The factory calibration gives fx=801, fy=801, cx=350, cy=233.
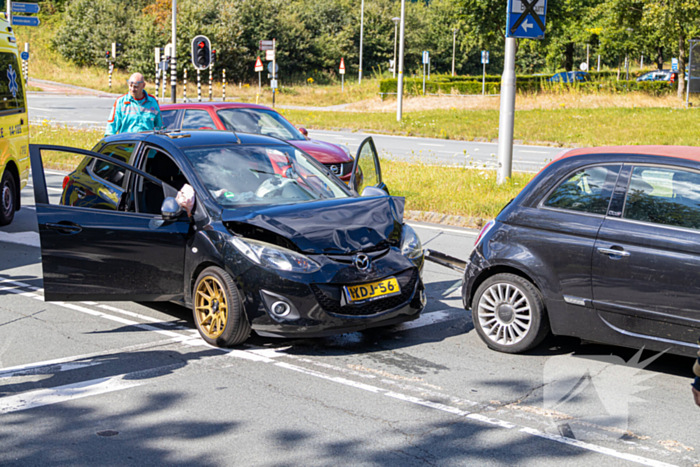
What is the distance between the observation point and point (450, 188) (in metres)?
13.7

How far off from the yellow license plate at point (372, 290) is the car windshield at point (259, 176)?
112 centimetres

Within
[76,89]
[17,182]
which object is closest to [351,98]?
[76,89]

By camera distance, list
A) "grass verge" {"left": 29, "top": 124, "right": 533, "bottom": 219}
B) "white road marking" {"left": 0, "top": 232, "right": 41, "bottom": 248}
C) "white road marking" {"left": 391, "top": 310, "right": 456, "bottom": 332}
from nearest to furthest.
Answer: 1. "white road marking" {"left": 391, "top": 310, "right": 456, "bottom": 332}
2. "white road marking" {"left": 0, "top": 232, "right": 41, "bottom": 248}
3. "grass verge" {"left": 29, "top": 124, "right": 533, "bottom": 219}

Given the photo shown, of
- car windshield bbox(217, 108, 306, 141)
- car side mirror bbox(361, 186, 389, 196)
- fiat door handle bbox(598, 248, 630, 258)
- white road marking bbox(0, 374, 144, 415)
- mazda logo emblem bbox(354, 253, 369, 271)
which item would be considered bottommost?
white road marking bbox(0, 374, 144, 415)

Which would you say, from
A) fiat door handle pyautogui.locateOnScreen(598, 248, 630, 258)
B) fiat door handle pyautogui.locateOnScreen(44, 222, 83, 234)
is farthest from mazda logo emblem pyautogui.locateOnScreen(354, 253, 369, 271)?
fiat door handle pyautogui.locateOnScreen(44, 222, 83, 234)

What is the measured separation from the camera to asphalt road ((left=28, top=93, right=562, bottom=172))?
63.4ft

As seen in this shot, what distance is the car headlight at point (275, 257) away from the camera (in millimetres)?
5617

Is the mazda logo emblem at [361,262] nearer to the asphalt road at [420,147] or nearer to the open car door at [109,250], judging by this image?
the open car door at [109,250]

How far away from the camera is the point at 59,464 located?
3.95 metres

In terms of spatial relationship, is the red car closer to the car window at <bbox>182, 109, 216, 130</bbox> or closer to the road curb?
Answer: the car window at <bbox>182, 109, 216, 130</bbox>

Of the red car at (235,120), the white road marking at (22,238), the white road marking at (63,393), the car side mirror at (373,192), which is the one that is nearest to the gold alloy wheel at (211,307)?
the white road marking at (63,393)

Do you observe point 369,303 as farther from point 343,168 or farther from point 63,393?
point 343,168

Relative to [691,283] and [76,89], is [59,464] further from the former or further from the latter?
[76,89]

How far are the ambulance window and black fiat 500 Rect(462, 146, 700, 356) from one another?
7.88m
